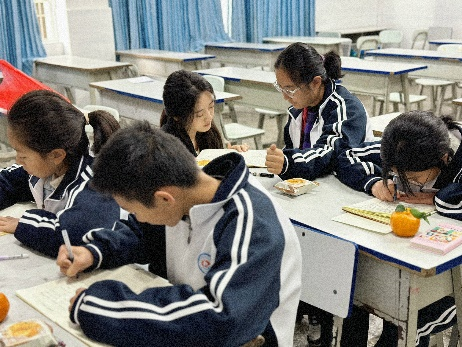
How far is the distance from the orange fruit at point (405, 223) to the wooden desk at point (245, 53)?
15.8ft

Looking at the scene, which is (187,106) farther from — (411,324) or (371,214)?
(411,324)

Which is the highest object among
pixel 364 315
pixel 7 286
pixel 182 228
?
pixel 182 228

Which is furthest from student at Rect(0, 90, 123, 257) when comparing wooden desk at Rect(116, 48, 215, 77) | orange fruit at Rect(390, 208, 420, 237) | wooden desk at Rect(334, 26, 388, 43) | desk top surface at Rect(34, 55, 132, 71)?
wooden desk at Rect(334, 26, 388, 43)

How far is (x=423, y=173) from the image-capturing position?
1830 mm

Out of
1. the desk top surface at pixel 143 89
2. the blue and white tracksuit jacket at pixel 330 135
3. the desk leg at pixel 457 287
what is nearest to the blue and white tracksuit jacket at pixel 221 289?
the desk leg at pixel 457 287

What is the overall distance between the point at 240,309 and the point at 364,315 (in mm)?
951

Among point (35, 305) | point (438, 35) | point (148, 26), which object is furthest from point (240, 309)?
point (438, 35)

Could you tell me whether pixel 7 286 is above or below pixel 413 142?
below

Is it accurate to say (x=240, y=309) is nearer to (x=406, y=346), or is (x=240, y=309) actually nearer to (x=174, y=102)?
(x=406, y=346)

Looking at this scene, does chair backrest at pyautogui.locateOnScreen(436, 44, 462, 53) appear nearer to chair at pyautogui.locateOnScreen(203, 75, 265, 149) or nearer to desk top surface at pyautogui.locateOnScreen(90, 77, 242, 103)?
chair at pyautogui.locateOnScreen(203, 75, 265, 149)

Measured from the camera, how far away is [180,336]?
40.6 inches

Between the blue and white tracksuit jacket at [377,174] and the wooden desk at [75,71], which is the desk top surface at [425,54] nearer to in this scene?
the wooden desk at [75,71]

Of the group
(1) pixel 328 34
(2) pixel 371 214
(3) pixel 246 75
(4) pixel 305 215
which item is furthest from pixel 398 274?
(1) pixel 328 34

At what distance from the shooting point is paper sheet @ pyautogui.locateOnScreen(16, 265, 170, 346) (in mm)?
1189
